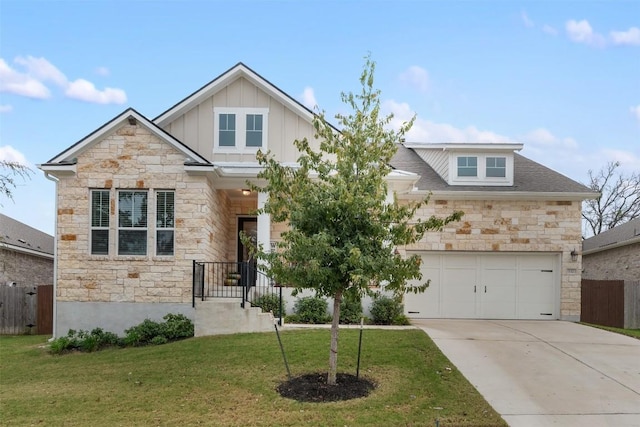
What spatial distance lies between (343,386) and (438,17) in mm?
9266

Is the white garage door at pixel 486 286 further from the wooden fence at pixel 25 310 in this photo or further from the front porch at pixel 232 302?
the wooden fence at pixel 25 310

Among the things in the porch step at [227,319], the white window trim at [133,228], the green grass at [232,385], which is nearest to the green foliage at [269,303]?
the porch step at [227,319]

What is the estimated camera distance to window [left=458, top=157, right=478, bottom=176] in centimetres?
1557

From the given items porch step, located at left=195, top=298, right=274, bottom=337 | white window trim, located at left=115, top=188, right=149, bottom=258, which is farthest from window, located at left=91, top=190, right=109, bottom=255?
porch step, located at left=195, top=298, right=274, bottom=337

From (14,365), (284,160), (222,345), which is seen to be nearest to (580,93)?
(284,160)

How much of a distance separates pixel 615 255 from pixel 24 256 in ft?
72.6

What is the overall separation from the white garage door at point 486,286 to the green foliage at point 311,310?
3.40 meters

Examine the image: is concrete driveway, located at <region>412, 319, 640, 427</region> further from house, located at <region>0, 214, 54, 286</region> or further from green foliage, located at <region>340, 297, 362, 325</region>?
house, located at <region>0, 214, 54, 286</region>

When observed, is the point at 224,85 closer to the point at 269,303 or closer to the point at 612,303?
the point at 269,303

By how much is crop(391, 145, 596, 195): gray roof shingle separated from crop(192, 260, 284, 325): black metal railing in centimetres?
563

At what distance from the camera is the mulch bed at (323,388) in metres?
6.82

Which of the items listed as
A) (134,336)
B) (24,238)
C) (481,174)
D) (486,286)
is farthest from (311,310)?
(24,238)

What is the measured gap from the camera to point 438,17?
12.3 m

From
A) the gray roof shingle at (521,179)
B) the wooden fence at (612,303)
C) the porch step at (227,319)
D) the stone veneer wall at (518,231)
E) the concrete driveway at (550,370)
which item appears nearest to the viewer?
the concrete driveway at (550,370)
